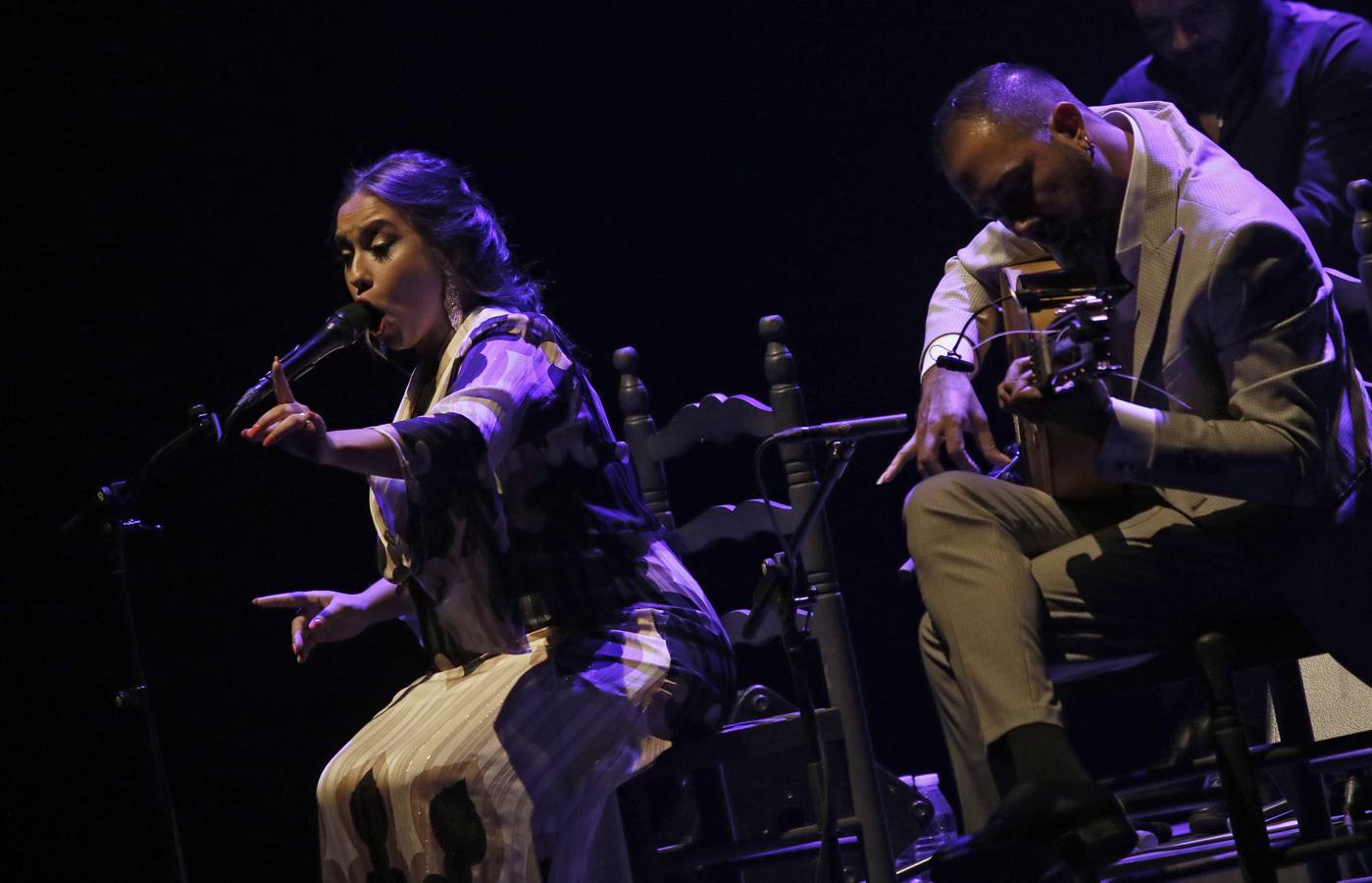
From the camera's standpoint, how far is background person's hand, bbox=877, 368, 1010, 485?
189 cm

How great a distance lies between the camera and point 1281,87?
2.76 m

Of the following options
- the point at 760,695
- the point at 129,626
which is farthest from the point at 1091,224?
Result: the point at 129,626

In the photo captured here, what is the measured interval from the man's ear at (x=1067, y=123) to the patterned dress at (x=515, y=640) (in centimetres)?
78

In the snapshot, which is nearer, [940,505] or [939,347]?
[940,505]

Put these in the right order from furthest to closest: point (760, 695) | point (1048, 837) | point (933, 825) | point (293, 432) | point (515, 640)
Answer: point (933, 825) < point (760, 695) < point (515, 640) < point (293, 432) < point (1048, 837)

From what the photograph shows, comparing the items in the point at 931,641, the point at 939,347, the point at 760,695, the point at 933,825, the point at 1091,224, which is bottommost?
the point at 933,825

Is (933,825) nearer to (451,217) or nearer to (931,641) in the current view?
(931,641)

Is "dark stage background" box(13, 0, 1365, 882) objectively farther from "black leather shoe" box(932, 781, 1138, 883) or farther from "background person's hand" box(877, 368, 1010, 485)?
"black leather shoe" box(932, 781, 1138, 883)

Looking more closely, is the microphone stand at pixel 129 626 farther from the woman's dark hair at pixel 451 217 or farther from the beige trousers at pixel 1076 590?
the beige trousers at pixel 1076 590

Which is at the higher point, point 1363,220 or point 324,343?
point 324,343

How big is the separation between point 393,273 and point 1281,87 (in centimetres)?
176

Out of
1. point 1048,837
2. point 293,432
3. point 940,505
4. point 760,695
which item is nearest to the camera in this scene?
point 1048,837

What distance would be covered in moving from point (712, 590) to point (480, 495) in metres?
1.72

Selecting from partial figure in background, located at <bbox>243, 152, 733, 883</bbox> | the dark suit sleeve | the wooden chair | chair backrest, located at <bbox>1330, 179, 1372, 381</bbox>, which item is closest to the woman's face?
partial figure in background, located at <bbox>243, 152, 733, 883</bbox>
